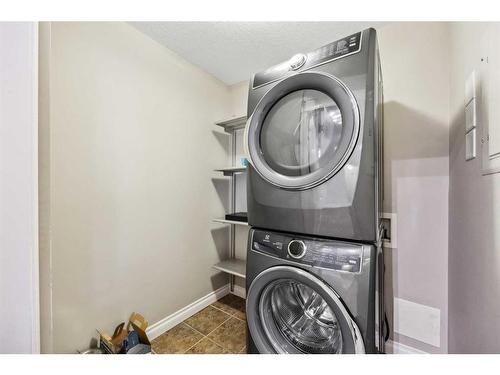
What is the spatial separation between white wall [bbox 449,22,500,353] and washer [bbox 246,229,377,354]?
37cm

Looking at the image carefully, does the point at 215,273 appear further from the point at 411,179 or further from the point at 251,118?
the point at 411,179

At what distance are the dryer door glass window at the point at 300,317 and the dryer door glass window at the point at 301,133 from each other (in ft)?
1.93

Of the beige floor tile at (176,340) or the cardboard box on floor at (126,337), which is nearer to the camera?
the cardboard box on floor at (126,337)

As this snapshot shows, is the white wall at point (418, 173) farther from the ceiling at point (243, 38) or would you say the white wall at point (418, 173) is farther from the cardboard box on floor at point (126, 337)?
the cardboard box on floor at point (126, 337)

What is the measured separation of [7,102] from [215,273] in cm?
201

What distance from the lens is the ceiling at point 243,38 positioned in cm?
145

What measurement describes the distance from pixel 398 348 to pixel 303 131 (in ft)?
5.46

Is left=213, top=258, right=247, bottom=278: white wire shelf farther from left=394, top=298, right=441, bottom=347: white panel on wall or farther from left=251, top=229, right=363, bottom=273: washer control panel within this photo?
left=394, top=298, right=441, bottom=347: white panel on wall

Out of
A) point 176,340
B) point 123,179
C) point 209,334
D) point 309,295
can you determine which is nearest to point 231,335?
point 209,334

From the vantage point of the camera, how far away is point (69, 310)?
3.91ft

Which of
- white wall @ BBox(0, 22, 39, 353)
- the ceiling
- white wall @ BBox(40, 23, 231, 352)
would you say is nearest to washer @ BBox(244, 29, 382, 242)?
the ceiling

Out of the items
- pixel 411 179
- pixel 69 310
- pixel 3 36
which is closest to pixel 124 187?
pixel 69 310

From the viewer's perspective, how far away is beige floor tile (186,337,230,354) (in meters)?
1.44

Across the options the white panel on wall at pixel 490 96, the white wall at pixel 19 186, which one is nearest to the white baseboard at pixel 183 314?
the white wall at pixel 19 186
